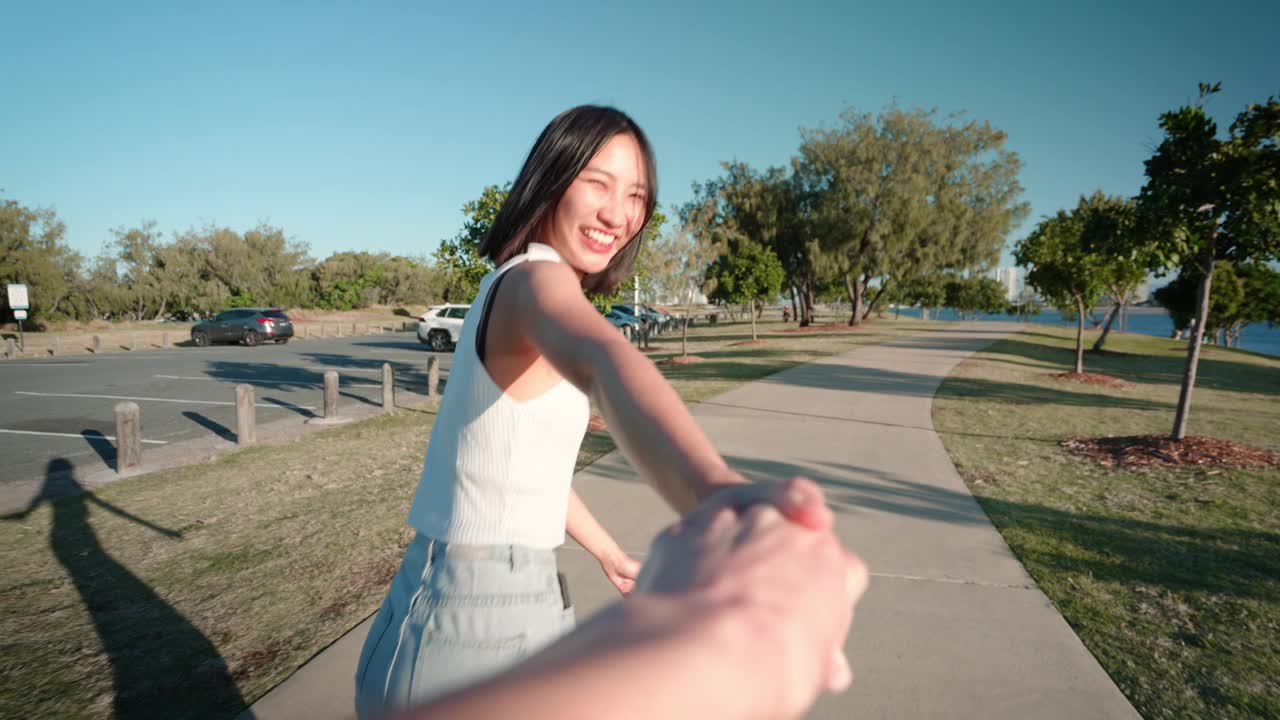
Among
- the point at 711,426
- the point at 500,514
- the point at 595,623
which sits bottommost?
the point at 711,426

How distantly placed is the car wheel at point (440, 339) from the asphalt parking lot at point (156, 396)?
34.9 inches

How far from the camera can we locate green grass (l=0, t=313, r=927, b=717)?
2.81m

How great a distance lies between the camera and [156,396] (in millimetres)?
11938

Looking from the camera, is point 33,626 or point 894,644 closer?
point 894,644

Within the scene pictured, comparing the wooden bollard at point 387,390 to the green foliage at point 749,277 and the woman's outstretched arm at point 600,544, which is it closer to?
the woman's outstretched arm at point 600,544

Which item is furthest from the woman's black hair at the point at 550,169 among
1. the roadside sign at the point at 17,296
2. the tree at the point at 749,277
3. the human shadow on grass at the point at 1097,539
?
the roadside sign at the point at 17,296

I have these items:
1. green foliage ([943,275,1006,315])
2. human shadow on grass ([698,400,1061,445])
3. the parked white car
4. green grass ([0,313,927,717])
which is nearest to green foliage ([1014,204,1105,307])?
human shadow on grass ([698,400,1061,445])

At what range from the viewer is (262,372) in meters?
16.0

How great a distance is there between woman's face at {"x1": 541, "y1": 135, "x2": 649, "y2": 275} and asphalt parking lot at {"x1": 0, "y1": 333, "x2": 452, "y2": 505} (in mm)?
6731

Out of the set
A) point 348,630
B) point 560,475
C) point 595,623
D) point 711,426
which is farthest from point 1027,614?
point 711,426

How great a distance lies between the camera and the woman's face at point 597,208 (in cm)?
126

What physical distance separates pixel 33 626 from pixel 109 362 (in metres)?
19.7

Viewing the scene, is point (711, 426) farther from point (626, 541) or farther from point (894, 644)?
point (894, 644)

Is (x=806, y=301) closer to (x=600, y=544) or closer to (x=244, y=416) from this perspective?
(x=244, y=416)
